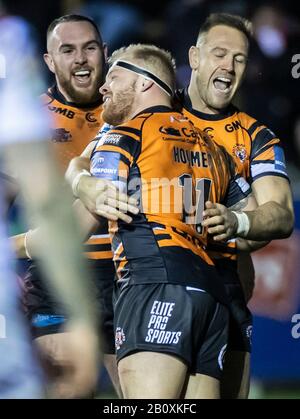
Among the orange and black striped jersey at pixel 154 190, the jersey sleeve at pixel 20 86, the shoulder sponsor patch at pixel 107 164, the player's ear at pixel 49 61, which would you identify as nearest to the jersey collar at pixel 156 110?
the orange and black striped jersey at pixel 154 190

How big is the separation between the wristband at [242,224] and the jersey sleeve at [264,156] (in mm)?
642

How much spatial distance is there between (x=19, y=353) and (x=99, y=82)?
1.84 meters

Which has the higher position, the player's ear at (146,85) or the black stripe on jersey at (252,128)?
the player's ear at (146,85)

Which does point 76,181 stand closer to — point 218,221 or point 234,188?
point 218,221

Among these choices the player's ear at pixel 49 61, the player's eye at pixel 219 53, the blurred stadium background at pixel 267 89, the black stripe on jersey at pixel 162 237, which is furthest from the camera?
the blurred stadium background at pixel 267 89

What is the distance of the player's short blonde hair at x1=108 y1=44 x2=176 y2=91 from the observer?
416 cm

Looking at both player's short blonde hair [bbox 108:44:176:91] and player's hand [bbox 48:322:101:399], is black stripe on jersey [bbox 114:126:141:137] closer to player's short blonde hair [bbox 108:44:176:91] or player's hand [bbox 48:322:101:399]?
player's short blonde hair [bbox 108:44:176:91]

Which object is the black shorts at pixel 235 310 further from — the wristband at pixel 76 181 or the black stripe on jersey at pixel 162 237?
the wristband at pixel 76 181

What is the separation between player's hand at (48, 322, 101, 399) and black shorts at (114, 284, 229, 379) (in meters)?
1.21

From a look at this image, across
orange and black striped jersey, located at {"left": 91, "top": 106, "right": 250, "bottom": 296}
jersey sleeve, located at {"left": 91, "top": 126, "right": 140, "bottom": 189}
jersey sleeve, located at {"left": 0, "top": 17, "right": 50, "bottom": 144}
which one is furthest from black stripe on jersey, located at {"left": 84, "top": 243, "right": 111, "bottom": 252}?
jersey sleeve, located at {"left": 91, "top": 126, "right": 140, "bottom": 189}

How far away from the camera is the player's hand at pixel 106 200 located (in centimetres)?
377

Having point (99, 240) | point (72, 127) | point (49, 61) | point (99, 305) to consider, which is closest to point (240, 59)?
point (72, 127)

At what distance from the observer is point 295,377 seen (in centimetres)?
645
